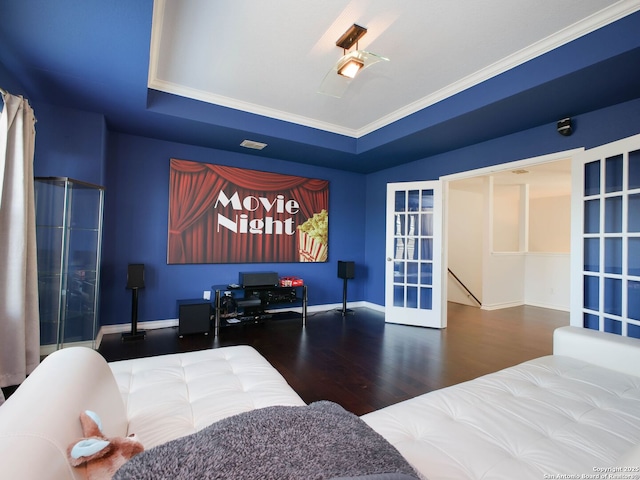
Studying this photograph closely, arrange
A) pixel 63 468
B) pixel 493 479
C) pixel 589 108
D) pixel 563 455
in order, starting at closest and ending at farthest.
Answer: pixel 63 468, pixel 493 479, pixel 563 455, pixel 589 108

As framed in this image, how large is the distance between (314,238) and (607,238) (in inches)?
141

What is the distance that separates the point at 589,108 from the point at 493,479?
341cm

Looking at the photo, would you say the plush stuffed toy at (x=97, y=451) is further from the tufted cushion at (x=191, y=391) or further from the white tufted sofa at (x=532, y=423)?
the white tufted sofa at (x=532, y=423)

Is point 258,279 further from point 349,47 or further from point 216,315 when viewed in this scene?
point 349,47

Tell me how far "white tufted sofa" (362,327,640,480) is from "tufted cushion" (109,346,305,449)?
21.7 inches

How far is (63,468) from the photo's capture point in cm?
63

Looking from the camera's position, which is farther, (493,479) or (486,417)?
(486,417)

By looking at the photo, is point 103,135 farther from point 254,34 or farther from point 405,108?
point 405,108

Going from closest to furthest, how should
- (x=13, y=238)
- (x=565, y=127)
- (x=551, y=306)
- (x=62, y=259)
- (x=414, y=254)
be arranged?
(x=13, y=238) → (x=62, y=259) → (x=565, y=127) → (x=414, y=254) → (x=551, y=306)

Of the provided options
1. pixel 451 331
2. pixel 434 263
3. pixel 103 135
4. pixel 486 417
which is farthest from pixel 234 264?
pixel 486 417

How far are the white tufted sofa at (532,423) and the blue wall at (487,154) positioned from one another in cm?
212

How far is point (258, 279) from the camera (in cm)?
421

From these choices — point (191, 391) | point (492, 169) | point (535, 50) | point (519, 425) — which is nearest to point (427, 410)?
point (519, 425)

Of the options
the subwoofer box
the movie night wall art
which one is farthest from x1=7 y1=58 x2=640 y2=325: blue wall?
the subwoofer box
